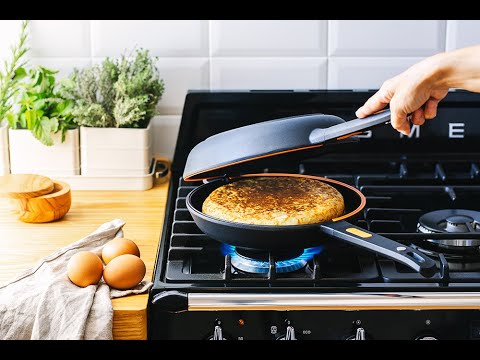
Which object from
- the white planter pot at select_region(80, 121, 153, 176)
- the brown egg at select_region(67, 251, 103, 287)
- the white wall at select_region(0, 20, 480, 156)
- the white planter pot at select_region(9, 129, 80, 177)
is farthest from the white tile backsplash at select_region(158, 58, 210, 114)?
the brown egg at select_region(67, 251, 103, 287)

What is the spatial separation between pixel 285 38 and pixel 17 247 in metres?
0.85

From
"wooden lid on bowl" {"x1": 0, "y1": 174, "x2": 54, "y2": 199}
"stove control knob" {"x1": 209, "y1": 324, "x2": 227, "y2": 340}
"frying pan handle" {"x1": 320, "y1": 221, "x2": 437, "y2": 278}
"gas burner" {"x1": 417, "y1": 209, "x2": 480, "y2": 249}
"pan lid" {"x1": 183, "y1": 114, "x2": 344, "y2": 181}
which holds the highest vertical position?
"pan lid" {"x1": 183, "y1": 114, "x2": 344, "y2": 181}

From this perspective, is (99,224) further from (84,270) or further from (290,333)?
(290,333)

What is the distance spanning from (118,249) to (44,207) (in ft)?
1.00

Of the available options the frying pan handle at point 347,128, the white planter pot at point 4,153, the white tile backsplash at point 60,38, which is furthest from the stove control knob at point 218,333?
the white tile backsplash at point 60,38

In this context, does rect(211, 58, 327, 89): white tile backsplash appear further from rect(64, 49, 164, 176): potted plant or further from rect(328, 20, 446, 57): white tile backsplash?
rect(64, 49, 164, 176): potted plant

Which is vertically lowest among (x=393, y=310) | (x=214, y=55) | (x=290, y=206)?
(x=393, y=310)

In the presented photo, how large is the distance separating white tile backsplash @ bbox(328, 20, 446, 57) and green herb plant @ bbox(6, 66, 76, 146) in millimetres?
685

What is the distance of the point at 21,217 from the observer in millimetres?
1747

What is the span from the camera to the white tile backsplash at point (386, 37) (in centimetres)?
202

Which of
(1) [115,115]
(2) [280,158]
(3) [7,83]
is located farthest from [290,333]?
(3) [7,83]

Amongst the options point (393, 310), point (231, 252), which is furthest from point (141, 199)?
point (393, 310)

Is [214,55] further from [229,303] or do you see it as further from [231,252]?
[229,303]

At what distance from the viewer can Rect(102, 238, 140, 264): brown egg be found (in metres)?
1.50
